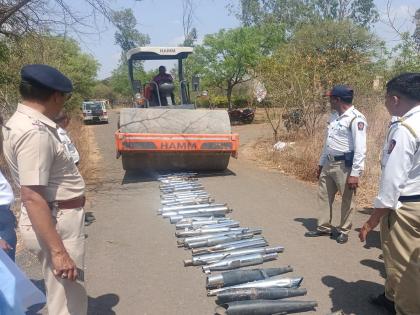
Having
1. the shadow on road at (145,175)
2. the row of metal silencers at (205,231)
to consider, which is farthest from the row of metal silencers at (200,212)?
the shadow on road at (145,175)

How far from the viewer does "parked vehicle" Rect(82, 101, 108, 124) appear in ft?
105

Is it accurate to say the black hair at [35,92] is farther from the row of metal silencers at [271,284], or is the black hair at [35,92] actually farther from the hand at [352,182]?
the hand at [352,182]

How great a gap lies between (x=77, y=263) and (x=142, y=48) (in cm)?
807

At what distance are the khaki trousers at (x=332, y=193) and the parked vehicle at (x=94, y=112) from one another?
28.8m

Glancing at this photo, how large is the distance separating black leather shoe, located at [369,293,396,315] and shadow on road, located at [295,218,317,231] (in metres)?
2.12

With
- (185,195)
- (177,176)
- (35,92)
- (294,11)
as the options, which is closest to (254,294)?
(35,92)

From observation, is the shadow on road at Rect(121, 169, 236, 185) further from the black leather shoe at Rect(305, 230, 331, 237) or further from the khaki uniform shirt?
the khaki uniform shirt

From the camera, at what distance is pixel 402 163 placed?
2934 millimetres

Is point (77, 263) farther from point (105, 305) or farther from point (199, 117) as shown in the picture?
point (199, 117)

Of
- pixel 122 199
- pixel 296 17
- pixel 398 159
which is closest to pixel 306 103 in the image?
pixel 122 199

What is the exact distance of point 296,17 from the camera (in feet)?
152

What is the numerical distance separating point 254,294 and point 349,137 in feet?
7.75

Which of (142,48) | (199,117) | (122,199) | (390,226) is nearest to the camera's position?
(390,226)

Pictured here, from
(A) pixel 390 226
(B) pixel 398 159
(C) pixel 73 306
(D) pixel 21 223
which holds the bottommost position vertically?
(C) pixel 73 306
